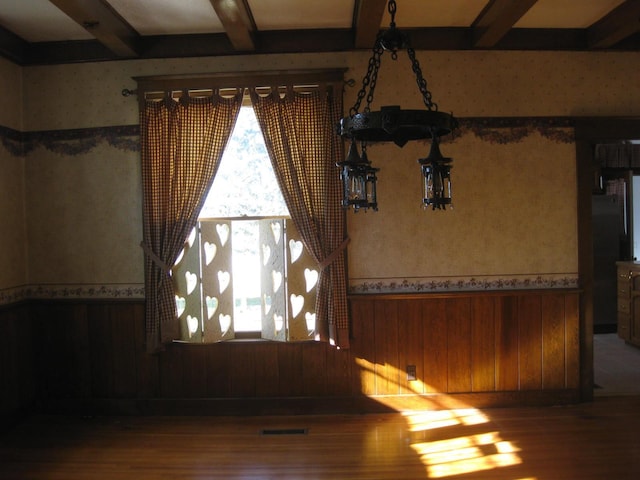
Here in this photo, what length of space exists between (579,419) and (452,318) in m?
1.13

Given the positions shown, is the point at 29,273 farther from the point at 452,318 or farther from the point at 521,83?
the point at 521,83

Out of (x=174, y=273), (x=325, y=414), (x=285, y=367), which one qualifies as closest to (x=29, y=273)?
(x=174, y=273)

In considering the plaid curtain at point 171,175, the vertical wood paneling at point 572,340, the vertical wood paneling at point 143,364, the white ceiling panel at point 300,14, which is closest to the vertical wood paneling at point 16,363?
the vertical wood paneling at point 143,364

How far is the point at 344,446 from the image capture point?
3479 mm

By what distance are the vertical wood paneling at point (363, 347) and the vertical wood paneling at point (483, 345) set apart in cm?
78

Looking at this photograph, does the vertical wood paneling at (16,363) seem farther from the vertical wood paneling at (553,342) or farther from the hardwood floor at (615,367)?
the hardwood floor at (615,367)

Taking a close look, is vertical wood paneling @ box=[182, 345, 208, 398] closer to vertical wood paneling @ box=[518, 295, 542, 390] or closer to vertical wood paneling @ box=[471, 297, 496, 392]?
vertical wood paneling @ box=[471, 297, 496, 392]

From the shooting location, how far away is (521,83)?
4.09 metres

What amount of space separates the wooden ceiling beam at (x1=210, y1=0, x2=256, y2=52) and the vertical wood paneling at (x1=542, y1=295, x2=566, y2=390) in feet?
9.76

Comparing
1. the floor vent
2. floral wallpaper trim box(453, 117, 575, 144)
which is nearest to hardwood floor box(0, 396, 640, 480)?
the floor vent

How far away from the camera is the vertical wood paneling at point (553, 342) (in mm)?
4117

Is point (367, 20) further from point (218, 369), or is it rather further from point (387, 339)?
point (218, 369)

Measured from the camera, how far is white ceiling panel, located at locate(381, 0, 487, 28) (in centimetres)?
360

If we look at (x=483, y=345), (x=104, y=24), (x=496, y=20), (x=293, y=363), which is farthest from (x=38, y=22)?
(x=483, y=345)
